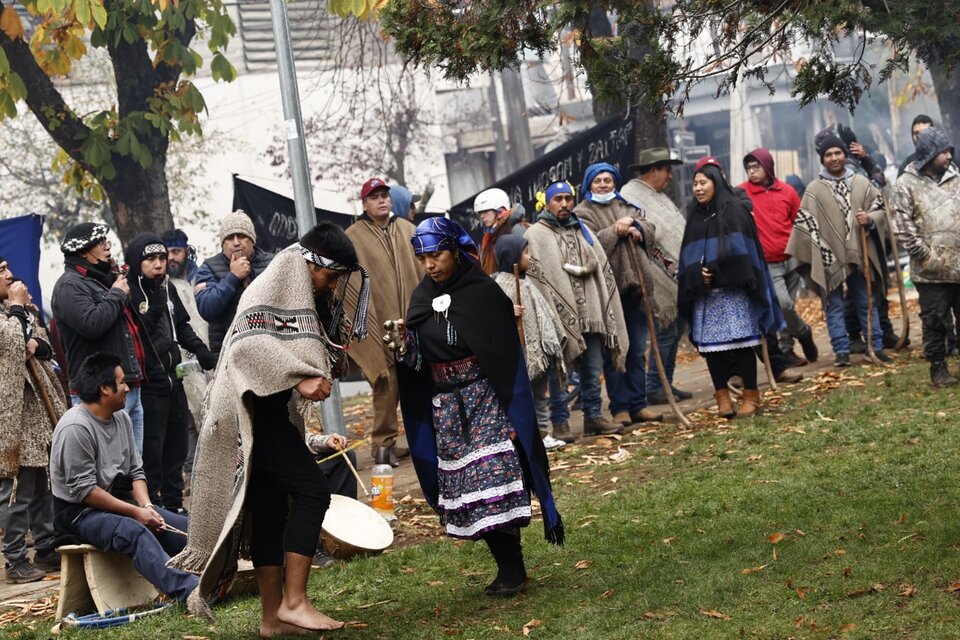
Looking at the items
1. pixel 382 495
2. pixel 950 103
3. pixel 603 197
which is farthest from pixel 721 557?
pixel 950 103

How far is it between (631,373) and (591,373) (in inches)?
24.3

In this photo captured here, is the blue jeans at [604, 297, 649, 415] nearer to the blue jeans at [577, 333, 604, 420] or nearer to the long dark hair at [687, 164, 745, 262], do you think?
the blue jeans at [577, 333, 604, 420]

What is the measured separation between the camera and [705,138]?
36.4 m

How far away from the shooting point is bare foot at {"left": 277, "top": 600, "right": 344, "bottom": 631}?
6.42m

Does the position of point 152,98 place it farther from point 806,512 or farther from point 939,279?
point 806,512

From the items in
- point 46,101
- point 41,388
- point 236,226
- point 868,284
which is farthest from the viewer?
point 46,101

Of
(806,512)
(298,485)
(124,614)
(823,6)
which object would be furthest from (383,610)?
(823,6)

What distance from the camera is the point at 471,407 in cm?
709

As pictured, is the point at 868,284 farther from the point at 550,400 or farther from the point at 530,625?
the point at 530,625

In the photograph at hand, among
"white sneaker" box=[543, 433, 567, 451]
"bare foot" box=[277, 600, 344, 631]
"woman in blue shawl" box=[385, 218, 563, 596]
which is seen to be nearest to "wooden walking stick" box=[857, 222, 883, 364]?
"white sneaker" box=[543, 433, 567, 451]

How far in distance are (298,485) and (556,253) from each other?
5.45 m

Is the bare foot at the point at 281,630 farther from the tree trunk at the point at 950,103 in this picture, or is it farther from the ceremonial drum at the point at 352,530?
the tree trunk at the point at 950,103

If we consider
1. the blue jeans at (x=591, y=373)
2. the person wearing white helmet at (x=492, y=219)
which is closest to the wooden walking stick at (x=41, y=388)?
the person wearing white helmet at (x=492, y=219)

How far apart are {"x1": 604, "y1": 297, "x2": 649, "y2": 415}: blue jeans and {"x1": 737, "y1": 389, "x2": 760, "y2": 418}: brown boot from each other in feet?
3.38
